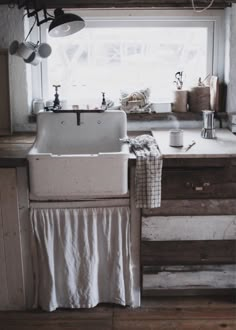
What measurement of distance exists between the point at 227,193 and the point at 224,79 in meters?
0.88

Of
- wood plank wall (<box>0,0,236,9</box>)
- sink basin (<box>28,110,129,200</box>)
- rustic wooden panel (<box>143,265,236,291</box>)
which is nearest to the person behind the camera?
sink basin (<box>28,110,129,200</box>)

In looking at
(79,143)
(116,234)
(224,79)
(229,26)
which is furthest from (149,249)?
(229,26)

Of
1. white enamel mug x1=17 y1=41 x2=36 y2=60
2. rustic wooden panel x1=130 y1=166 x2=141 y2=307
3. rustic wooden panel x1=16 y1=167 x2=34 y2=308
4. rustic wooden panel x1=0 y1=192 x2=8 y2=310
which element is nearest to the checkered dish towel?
rustic wooden panel x1=130 y1=166 x2=141 y2=307

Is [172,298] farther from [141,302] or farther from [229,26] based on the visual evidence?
[229,26]

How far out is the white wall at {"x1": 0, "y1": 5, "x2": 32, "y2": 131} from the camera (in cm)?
316

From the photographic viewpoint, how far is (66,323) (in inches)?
111

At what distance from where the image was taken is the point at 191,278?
9.66 ft

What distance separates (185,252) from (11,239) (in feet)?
3.05

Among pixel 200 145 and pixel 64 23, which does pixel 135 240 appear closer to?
pixel 200 145

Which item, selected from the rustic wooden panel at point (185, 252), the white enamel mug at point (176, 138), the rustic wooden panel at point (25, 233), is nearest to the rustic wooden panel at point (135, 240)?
the rustic wooden panel at point (185, 252)

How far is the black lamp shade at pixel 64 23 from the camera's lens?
2.76 m

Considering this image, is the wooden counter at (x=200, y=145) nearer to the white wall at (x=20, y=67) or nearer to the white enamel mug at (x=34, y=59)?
the white wall at (x=20, y=67)

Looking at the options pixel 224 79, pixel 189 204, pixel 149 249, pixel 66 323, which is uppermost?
pixel 224 79

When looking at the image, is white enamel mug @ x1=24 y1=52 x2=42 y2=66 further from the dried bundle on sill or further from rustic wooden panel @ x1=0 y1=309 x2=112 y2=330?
rustic wooden panel @ x1=0 y1=309 x2=112 y2=330
